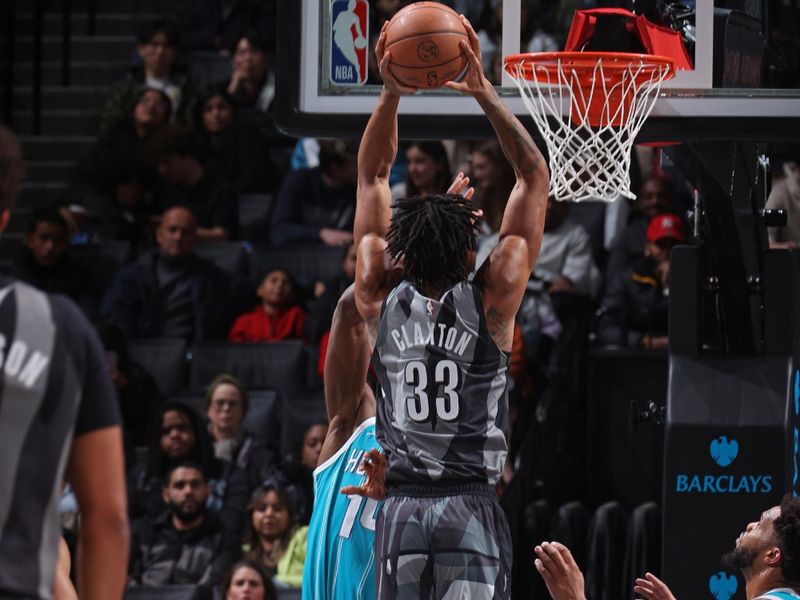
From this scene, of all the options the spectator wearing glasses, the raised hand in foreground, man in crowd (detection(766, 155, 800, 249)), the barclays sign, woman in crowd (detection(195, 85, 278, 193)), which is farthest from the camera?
the spectator wearing glasses

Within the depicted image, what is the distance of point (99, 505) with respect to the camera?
270 cm

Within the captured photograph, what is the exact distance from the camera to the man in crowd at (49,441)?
8.57 ft

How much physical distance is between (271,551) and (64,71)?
594cm

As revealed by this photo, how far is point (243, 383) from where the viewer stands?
30.6 ft

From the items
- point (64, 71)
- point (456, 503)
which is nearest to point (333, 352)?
point (456, 503)

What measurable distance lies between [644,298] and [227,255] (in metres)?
2.94

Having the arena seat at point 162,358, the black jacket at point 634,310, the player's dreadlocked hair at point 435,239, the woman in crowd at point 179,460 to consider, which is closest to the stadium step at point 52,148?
the arena seat at point 162,358

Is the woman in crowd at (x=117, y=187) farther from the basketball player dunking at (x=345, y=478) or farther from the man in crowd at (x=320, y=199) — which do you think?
the basketball player dunking at (x=345, y=478)

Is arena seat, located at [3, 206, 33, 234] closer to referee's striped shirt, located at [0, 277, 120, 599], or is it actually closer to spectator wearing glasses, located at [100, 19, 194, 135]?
spectator wearing glasses, located at [100, 19, 194, 135]

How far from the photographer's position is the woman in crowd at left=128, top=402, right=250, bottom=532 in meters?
8.34

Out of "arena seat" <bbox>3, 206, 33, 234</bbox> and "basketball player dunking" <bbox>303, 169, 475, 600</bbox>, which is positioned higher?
"arena seat" <bbox>3, 206, 33, 234</bbox>

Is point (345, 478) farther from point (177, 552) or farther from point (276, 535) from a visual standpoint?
point (177, 552)

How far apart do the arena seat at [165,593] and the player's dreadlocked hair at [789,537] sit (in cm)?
388

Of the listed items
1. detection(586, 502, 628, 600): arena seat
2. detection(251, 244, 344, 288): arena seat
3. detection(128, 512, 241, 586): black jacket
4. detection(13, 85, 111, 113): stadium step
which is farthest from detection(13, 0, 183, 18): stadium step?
detection(586, 502, 628, 600): arena seat
